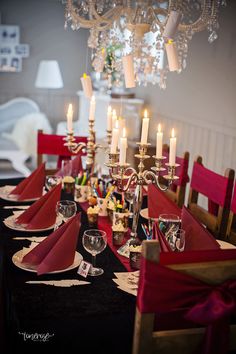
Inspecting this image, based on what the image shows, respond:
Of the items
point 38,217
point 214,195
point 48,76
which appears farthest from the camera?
point 48,76

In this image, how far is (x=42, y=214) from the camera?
→ 6.78 feet

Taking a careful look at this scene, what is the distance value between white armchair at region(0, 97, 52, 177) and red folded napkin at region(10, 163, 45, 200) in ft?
10.6

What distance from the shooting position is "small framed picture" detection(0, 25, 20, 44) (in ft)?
20.2

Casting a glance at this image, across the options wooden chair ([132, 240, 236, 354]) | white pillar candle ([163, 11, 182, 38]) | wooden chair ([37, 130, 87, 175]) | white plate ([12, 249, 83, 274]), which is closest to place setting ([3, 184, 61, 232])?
white plate ([12, 249, 83, 274])

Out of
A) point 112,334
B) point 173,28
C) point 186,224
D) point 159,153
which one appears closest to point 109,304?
point 112,334

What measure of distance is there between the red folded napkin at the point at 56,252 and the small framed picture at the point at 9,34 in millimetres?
5024

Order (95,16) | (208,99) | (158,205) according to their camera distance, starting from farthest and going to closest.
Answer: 1. (208,99)
2. (95,16)
3. (158,205)

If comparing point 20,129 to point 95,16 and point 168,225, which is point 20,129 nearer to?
point 95,16

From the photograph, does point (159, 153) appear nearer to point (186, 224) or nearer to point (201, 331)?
point (186, 224)

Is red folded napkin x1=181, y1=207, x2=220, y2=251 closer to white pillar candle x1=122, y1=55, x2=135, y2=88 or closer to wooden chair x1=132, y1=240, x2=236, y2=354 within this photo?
wooden chair x1=132, y1=240, x2=236, y2=354

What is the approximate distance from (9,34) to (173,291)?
222 inches

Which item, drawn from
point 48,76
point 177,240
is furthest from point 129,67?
point 48,76

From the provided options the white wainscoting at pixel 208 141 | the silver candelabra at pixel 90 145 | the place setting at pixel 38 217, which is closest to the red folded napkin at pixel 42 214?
the place setting at pixel 38 217

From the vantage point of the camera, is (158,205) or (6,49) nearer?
(158,205)
